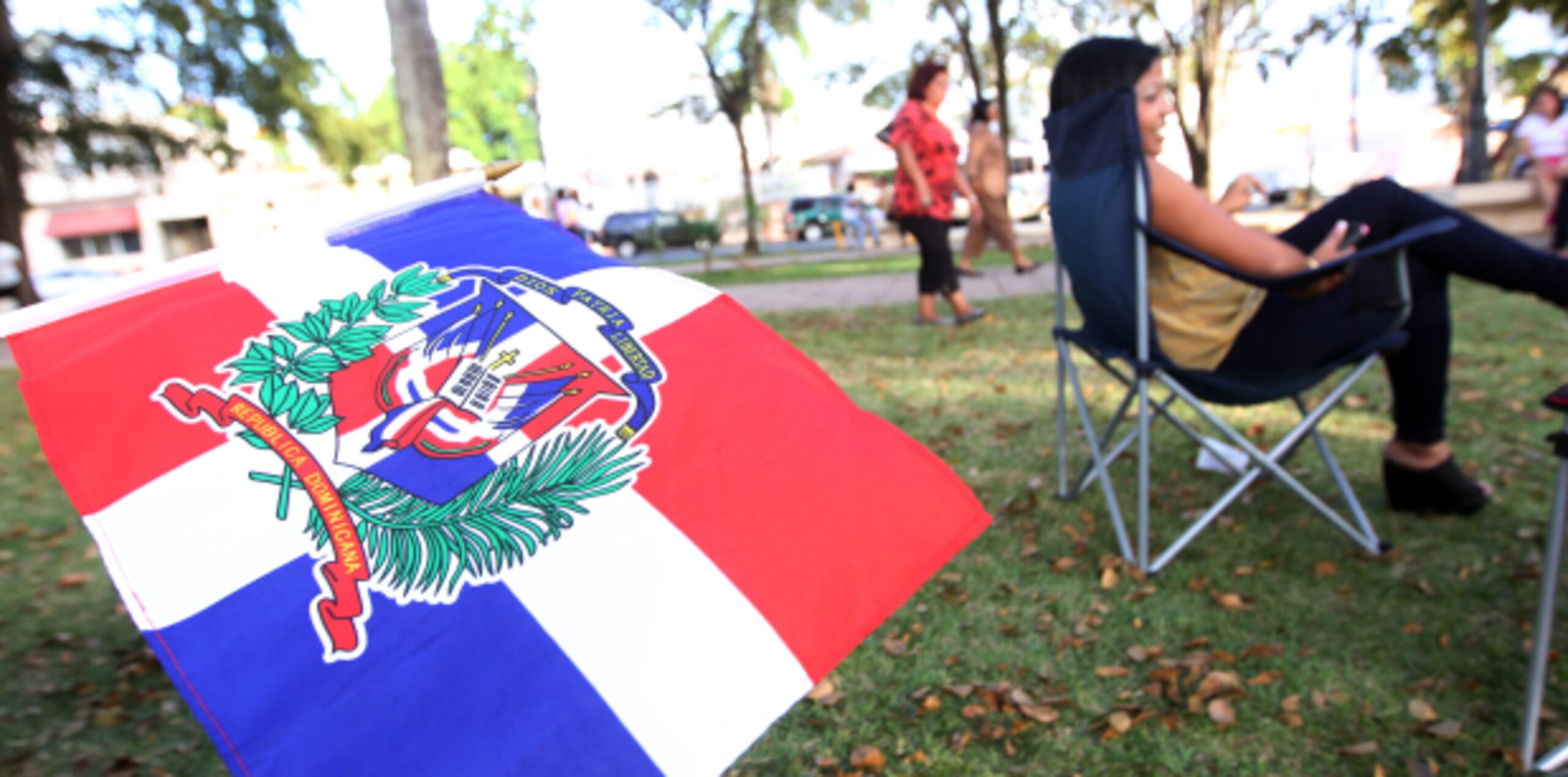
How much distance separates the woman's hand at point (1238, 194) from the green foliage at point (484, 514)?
2.78 metres

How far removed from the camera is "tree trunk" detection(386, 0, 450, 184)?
17.9 feet

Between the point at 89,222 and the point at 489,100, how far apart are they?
21931 millimetres

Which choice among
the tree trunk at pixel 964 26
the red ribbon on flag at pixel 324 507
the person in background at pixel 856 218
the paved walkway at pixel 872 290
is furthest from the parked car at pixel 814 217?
the red ribbon on flag at pixel 324 507

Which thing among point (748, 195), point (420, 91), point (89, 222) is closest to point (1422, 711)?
point (420, 91)

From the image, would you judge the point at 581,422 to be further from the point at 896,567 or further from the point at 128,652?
the point at 128,652

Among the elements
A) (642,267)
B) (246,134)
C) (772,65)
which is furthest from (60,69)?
(642,267)

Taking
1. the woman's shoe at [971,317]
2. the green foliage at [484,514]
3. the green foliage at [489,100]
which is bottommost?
the woman's shoe at [971,317]

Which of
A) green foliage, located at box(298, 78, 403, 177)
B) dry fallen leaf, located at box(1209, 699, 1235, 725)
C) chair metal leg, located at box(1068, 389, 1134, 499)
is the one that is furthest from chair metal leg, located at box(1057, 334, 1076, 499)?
green foliage, located at box(298, 78, 403, 177)

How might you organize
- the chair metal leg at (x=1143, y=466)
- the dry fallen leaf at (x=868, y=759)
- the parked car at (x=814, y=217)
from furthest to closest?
the parked car at (x=814, y=217)
the chair metal leg at (x=1143, y=466)
the dry fallen leaf at (x=868, y=759)

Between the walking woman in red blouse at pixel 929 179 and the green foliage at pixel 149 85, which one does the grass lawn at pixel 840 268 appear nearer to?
the walking woman in red blouse at pixel 929 179

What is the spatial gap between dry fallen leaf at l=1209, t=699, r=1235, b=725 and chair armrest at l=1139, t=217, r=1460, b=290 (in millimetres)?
1077

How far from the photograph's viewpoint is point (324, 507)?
0.90 meters

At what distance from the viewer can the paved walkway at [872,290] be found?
9.05 m

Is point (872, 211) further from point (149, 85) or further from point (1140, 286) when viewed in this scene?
point (1140, 286)
